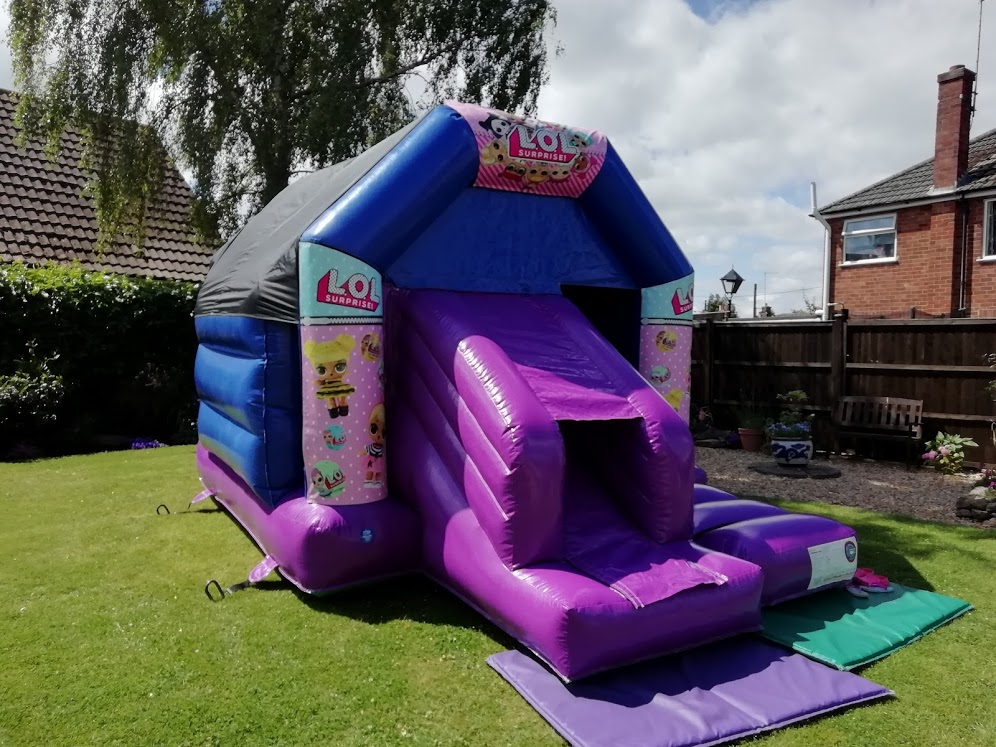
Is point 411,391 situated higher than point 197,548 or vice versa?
point 411,391

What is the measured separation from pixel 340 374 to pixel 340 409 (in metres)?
0.21

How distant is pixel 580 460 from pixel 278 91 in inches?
332

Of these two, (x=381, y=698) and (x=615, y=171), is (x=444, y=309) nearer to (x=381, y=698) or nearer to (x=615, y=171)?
(x=615, y=171)

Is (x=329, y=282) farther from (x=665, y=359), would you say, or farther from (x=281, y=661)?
(x=665, y=359)

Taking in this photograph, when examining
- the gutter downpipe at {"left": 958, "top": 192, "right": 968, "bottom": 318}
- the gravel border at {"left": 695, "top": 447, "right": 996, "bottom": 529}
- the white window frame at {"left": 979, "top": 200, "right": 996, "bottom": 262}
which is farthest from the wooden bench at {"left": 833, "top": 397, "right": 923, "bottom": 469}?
the white window frame at {"left": 979, "top": 200, "right": 996, "bottom": 262}

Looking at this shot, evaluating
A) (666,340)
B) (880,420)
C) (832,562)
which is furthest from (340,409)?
(880,420)

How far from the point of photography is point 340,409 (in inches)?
172

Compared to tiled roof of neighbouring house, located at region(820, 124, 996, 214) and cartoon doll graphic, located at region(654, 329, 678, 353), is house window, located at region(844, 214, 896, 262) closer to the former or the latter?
tiled roof of neighbouring house, located at region(820, 124, 996, 214)

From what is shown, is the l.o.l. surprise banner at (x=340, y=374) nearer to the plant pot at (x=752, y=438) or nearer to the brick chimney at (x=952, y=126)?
the plant pot at (x=752, y=438)

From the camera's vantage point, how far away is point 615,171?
17.0ft

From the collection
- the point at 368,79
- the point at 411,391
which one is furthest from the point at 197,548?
the point at 368,79

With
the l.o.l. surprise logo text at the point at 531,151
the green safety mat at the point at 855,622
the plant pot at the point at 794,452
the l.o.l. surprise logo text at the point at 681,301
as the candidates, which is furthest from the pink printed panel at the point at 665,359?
the plant pot at the point at 794,452

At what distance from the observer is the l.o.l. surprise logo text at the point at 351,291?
424 cm

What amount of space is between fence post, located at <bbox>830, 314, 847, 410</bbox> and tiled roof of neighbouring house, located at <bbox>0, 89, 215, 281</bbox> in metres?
9.82
